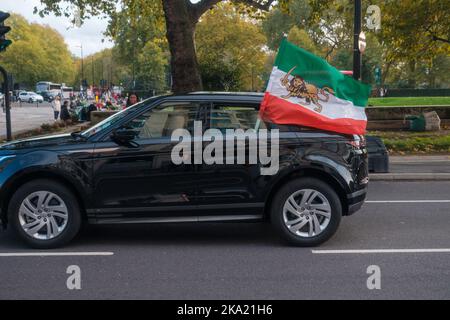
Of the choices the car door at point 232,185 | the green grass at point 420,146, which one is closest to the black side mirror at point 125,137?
the car door at point 232,185

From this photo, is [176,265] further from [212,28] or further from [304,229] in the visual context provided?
[212,28]

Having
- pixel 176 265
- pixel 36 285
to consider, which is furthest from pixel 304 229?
pixel 36 285

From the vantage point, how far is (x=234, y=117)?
21.1 ft

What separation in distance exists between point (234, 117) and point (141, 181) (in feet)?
4.17

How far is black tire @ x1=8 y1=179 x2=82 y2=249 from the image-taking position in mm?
6152

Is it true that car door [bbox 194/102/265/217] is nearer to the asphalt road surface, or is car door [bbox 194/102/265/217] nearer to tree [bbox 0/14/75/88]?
the asphalt road surface

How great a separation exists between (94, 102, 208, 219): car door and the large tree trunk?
8.54 meters

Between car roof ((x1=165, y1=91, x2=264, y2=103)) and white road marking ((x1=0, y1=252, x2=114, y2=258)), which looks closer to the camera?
white road marking ((x1=0, y1=252, x2=114, y2=258))

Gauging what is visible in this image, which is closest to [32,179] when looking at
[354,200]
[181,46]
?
[354,200]

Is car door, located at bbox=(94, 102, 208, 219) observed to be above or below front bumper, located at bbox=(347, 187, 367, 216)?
above

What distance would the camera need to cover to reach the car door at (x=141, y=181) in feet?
20.4

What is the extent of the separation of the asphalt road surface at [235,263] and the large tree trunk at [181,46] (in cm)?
774

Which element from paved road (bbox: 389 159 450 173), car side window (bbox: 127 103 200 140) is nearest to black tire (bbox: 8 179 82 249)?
car side window (bbox: 127 103 200 140)

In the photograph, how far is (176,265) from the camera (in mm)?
5719
